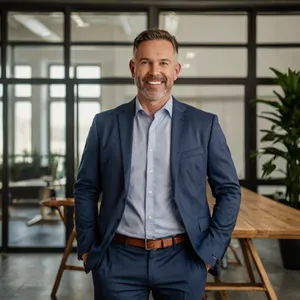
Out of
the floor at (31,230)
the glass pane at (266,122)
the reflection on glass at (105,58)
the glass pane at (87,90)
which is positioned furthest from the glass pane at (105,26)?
the floor at (31,230)

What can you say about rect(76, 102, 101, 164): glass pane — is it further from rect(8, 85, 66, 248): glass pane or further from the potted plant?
the potted plant

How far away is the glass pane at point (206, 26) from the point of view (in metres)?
5.14

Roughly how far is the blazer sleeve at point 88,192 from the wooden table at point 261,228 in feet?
3.26

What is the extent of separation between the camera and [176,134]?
1.53m

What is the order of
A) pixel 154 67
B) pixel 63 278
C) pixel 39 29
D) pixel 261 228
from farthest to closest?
1. pixel 39 29
2. pixel 63 278
3. pixel 261 228
4. pixel 154 67

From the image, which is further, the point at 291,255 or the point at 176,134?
the point at 291,255

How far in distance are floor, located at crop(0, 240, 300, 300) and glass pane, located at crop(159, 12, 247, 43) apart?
243 centimetres

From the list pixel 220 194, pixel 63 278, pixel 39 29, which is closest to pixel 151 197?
pixel 220 194

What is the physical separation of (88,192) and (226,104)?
380 cm

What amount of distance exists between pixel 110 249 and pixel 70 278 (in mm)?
2788

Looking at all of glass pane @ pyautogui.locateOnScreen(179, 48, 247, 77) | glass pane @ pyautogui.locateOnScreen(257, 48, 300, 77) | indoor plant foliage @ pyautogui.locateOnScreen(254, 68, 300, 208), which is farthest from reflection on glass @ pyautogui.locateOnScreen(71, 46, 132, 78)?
indoor plant foliage @ pyautogui.locateOnScreen(254, 68, 300, 208)

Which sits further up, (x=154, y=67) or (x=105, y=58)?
(x=105, y=58)

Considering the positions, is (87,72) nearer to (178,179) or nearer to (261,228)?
(261,228)

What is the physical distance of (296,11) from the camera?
5125 mm
